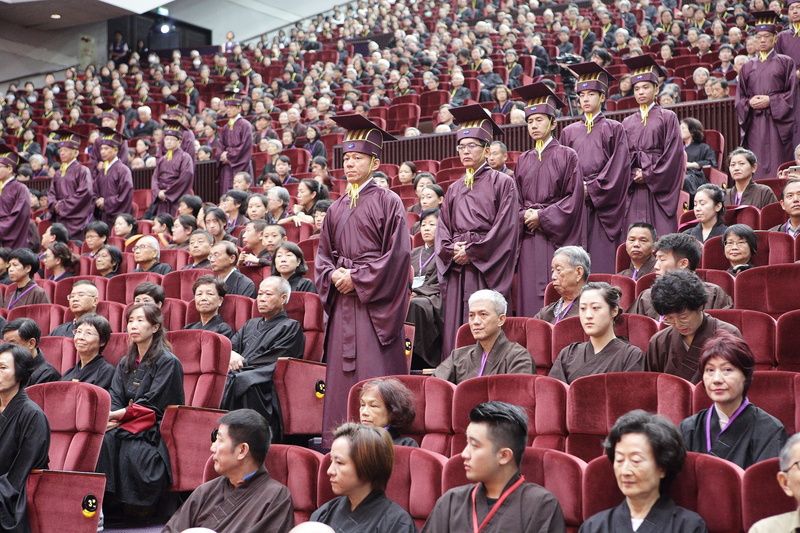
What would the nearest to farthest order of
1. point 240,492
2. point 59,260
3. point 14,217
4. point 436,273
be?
1. point 240,492
2. point 436,273
3. point 59,260
4. point 14,217

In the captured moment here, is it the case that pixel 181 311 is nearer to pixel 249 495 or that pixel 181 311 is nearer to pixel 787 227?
pixel 249 495

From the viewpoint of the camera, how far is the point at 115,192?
30.2 feet

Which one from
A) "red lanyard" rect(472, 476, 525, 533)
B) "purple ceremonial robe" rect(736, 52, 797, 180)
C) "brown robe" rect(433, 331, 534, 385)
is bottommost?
"red lanyard" rect(472, 476, 525, 533)

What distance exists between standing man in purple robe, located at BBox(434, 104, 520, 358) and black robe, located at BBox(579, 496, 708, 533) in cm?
244

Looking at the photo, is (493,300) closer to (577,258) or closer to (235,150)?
(577,258)

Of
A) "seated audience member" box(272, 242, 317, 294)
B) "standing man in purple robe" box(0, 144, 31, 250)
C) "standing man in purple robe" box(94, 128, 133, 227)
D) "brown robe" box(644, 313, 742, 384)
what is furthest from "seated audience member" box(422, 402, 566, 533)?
"standing man in purple robe" box(94, 128, 133, 227)

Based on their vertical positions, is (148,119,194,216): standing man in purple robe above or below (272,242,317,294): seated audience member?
above

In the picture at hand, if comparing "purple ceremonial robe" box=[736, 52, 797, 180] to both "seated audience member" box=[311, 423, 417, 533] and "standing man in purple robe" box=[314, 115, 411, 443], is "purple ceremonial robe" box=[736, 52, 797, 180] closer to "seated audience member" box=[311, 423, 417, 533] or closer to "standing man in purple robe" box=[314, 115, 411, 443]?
"standing man in purple robe" box=[314, 115, 411, 443]

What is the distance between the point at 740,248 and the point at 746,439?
207cm

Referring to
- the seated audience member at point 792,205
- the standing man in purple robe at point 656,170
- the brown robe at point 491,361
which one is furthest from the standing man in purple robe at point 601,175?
the brown robe at point 491,361


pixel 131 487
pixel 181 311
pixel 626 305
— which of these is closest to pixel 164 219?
pixel 181 311

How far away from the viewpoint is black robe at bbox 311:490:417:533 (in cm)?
267

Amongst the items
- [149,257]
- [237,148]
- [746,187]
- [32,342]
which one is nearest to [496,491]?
[32,342]

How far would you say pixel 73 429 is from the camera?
3.88 metres
